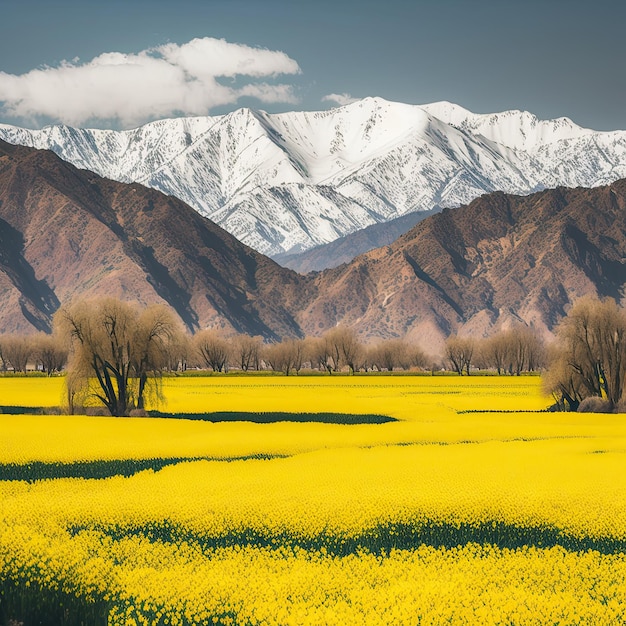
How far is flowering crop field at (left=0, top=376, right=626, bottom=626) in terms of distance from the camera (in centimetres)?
1500

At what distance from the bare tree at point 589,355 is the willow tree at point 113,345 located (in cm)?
3694

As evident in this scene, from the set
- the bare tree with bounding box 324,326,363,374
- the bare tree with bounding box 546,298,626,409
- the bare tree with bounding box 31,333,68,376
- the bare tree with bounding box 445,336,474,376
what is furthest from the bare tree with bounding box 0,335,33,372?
the bare tree with bounding box 546,298,626,409

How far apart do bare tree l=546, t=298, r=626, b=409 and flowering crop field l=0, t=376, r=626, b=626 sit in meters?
27.6

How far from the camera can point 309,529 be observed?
2284 cm

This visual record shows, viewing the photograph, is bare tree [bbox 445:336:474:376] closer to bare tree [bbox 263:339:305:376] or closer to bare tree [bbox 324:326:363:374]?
bare tree [bbox 324:326:363:374]

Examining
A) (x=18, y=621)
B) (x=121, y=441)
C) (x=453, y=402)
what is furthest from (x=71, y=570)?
(x=453, y=402)

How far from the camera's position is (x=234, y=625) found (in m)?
14.3

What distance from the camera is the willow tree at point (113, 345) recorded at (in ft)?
208

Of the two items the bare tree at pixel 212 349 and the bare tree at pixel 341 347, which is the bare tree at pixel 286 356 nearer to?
the bare tree at pixel 341 347

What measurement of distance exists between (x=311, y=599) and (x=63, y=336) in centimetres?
5252

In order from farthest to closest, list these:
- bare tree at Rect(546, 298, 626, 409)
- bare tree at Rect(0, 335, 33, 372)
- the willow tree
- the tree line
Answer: bare tree at Rect(0, 335, 33, 372) → bare tree at Rect(546, 298, 626, 409) → the tree line → the willow tree

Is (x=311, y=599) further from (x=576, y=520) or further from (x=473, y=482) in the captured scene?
(x=473, y=482)

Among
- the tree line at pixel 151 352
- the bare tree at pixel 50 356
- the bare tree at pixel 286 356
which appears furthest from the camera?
the bare tree at pixel 286 356

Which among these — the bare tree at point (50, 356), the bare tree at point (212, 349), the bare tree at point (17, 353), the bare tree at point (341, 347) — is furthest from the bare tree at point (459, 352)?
the bare tree at point (17, 353)
